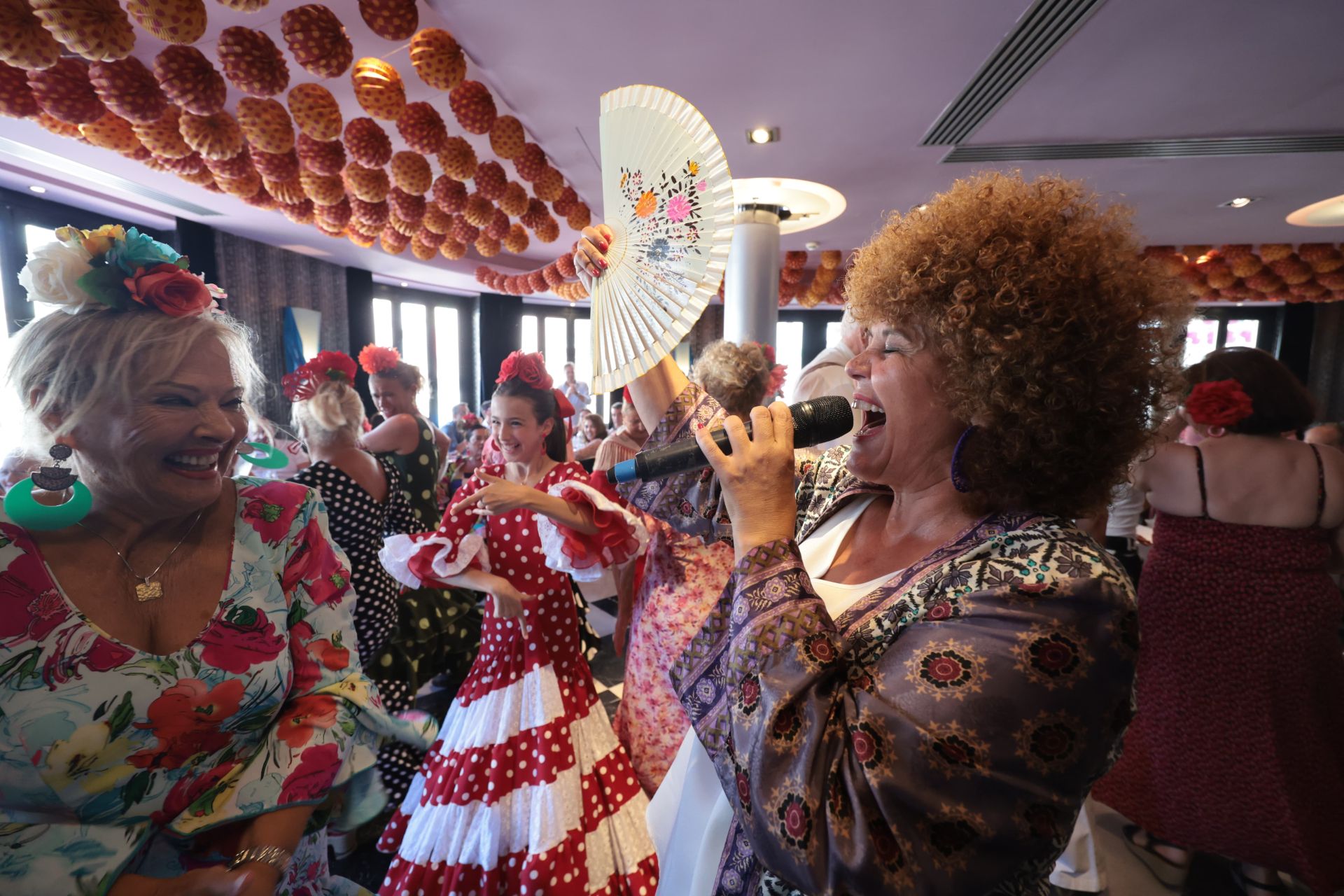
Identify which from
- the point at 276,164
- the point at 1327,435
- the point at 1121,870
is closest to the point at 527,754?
the point at 1121,870

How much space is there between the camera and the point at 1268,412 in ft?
6.35

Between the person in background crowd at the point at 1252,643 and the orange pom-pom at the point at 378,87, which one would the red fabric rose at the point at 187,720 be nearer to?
the person in background crowd at the point at 1252,643

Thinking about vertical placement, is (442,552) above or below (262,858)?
above

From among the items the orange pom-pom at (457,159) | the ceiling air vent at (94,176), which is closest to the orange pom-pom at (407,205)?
the orange pom-pom at (457,159)

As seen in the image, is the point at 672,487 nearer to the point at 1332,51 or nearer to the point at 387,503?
the point at 387,503

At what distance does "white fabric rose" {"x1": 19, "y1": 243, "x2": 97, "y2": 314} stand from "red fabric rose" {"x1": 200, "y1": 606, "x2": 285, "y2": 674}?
19.4 inches

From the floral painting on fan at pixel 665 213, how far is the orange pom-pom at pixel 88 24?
2.09 metres

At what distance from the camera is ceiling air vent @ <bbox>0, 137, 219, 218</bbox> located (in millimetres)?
3781

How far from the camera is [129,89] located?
7.91 ft

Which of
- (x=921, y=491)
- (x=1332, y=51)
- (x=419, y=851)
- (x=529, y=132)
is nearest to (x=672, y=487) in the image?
(x=921, y=491)

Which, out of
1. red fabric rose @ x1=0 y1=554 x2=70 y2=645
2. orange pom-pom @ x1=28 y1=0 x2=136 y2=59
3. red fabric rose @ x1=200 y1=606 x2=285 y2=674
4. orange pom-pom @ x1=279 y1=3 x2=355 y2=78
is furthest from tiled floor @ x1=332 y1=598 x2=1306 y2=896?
orange pom-pom @ x1=279 y1=3 x2=355 y2=78

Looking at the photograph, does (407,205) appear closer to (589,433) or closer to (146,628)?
(589,433)

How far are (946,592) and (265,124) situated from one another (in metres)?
3.51

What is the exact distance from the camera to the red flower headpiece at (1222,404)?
1.92 metres
